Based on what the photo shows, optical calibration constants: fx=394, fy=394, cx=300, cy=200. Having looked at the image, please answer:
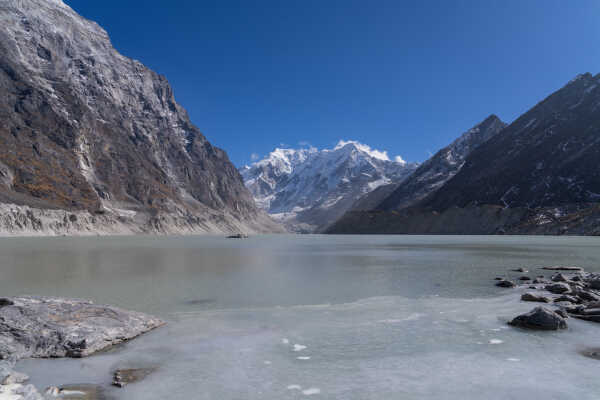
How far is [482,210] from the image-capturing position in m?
147

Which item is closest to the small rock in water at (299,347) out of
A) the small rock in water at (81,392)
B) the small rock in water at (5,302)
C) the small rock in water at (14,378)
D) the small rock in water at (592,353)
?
the small rock in water at (81,392)

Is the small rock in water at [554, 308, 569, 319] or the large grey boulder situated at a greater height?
the large grey boulder

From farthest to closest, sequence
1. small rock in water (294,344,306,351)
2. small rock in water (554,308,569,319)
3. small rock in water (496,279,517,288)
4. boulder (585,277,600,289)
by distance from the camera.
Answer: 1. small rock in water (496,279,517,288)
2. boulder (585,277,600,289)
3. small rock in water (554,308,569,319)
4. small rock in water (294,344,306,351)

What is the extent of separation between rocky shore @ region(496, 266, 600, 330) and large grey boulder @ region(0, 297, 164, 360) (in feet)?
41.9

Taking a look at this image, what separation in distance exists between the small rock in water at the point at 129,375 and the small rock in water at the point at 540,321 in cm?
1156

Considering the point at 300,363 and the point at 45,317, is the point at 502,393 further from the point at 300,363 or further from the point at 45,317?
the point at 45,317

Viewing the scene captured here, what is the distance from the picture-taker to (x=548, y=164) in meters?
153

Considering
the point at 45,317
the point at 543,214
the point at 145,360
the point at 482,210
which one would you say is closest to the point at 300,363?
the point at 145,360

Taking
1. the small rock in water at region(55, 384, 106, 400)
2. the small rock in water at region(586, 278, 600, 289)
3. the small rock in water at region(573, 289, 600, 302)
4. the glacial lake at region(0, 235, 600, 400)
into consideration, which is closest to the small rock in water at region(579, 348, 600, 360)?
the glacial lake at region(0, 235, 600, 400)

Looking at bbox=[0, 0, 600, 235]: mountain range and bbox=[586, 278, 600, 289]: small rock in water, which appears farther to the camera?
bbox=[0, 0, 600, 235]: mountain range

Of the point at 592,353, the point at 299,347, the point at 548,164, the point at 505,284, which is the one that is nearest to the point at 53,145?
the point at 505,284

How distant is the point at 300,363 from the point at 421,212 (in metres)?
172

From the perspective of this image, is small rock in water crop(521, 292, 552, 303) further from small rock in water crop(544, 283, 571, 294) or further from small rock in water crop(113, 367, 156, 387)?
small rock in water crop(113, 367, 156, 387)

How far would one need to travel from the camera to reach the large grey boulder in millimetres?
10227
